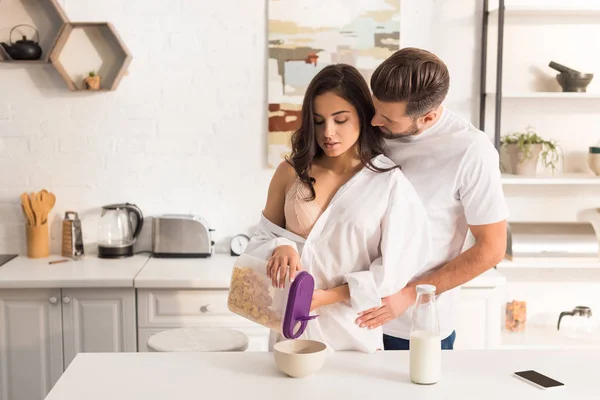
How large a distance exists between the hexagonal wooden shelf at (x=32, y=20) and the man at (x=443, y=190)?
6.57ft

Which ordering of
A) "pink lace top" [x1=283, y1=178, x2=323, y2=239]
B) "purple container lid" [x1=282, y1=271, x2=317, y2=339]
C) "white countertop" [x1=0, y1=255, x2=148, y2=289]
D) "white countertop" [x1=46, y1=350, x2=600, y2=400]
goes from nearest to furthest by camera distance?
"white countertop" [x1=46, y1=350, x2=600, y2=400] → "purple container lid" [x1=282, y1=271, x2=317, y2=339] → "pink lace top" [x1=283, y1=178, x2=323, y2=239] → "white countertop" [x1=0, y1=255, x2=148, y2=289]

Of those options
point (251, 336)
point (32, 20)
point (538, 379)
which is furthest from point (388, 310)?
point (32, 20)

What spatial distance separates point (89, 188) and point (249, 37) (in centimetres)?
105

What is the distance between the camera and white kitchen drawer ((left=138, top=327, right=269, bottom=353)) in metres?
3.13

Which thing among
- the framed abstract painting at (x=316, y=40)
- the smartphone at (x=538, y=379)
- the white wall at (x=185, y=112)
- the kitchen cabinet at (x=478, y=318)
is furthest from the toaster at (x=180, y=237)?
the smartphone at (x=538, y=379)

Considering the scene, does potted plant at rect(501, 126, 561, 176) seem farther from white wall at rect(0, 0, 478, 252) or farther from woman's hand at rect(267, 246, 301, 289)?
woman's hand at rect(267, 246, 301, 289)

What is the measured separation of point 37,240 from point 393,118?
2.13 meters

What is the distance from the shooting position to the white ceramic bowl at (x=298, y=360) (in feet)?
5.48

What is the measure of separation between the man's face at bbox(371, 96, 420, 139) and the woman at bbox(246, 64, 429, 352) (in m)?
0.04

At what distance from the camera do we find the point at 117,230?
344 centimetres

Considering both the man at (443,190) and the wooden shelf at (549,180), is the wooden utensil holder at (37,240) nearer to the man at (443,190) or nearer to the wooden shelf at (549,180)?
the man at (443,190)

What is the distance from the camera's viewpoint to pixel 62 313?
3115mm

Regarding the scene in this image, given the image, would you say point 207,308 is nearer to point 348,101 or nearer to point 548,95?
point 348,101

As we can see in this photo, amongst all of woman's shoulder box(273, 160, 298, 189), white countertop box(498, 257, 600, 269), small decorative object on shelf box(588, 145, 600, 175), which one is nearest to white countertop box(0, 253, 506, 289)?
white countertop box(498, 257, 600, 269)
